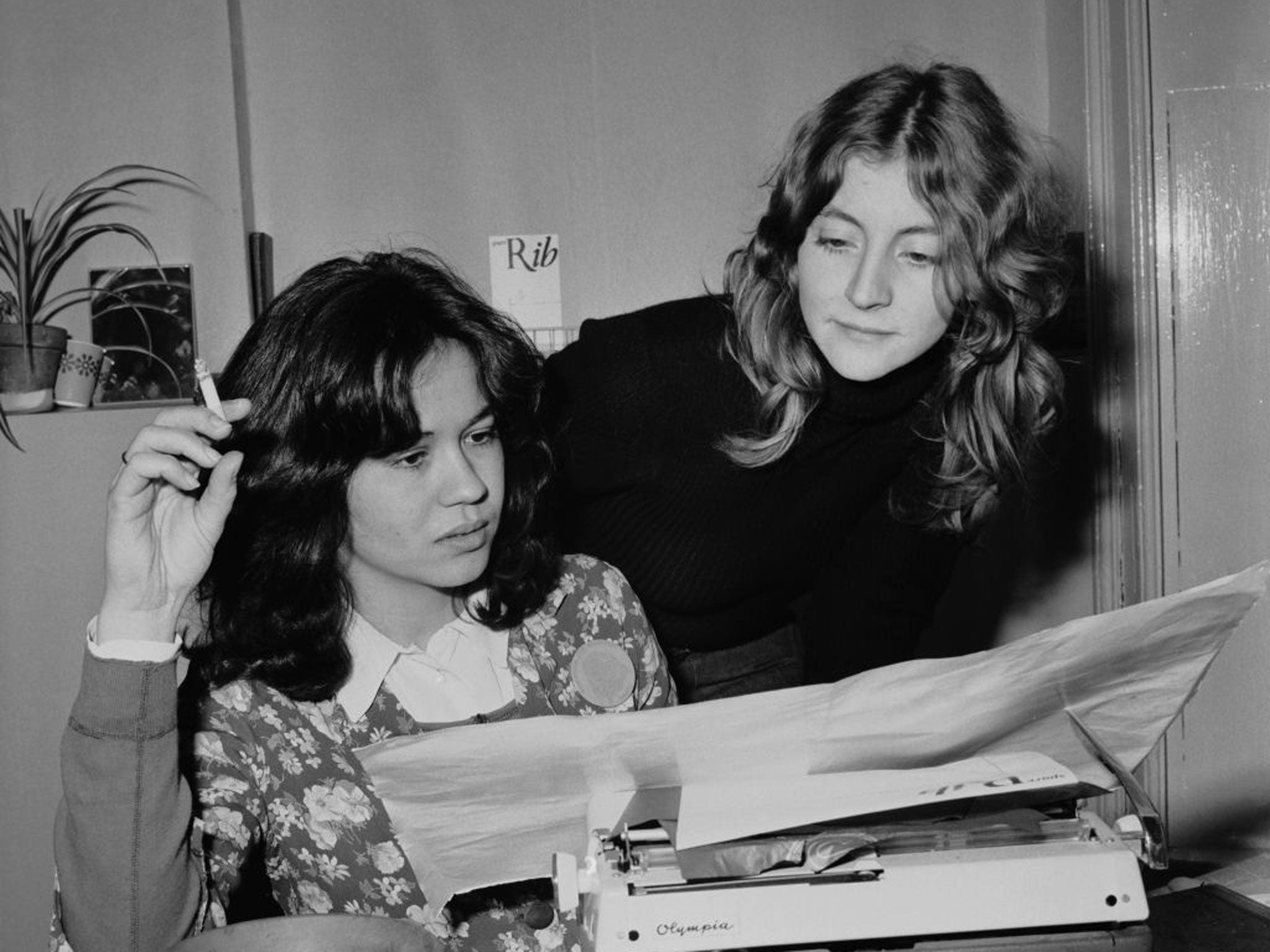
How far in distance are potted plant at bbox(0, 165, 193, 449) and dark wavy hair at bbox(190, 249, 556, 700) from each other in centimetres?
156

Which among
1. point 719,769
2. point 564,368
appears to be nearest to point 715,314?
point 564,368

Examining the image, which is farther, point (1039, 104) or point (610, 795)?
point (1039, 104)

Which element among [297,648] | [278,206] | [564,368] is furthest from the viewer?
[278,206]

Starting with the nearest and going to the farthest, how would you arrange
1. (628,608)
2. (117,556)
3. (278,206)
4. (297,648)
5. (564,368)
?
(117,556) → (297,648) → (628,608) → (564,368) → (278,206)

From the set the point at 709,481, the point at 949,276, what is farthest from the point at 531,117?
the point at 949,276

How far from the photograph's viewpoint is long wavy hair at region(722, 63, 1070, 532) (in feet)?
5.00

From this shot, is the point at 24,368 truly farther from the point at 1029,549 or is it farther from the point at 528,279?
the point at 1029,549

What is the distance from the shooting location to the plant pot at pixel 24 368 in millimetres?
2551

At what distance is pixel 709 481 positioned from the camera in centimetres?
171

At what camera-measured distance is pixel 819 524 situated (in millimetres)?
1789

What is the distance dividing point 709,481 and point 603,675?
1.48 ft

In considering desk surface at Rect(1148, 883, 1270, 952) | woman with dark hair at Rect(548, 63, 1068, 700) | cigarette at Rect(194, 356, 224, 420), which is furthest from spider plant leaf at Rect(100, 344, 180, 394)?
desk surface at Rect(1148, 883, 1270, 952)

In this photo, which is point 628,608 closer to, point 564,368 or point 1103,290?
point 564,368

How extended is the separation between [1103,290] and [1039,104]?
656 mm
